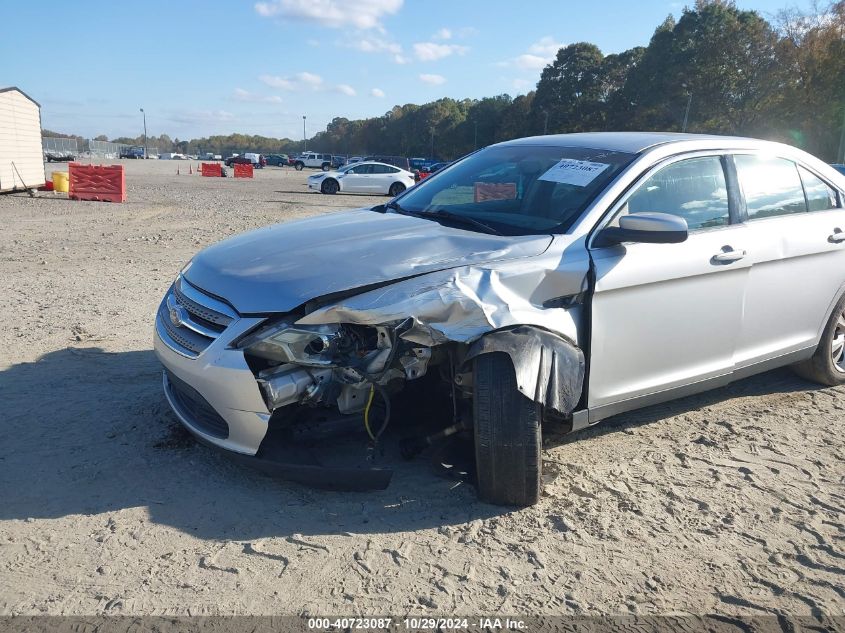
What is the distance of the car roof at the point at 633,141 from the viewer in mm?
4055

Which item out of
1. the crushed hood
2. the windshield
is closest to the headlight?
the crushed hood

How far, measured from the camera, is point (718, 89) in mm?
43500

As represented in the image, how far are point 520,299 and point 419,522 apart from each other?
45.0 inches

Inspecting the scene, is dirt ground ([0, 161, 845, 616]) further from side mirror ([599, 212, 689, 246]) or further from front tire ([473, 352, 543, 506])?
side mirror ([599, 212, 689, 246])

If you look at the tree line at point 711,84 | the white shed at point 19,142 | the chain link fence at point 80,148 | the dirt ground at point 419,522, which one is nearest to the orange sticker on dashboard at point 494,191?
the dirt ground at point 419,522

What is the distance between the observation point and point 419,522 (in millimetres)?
3168

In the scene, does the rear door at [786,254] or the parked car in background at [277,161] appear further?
the parked car in background at [277,161]

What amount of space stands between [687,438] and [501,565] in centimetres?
189

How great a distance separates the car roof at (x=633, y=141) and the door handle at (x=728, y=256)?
2.36ft

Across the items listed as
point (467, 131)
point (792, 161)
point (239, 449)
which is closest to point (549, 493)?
point (239, 449)

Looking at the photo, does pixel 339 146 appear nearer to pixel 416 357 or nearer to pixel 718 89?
pixel 718 89

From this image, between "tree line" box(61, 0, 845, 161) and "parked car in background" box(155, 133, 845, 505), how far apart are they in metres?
32.6

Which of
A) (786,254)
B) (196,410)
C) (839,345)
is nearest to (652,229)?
(786,254)

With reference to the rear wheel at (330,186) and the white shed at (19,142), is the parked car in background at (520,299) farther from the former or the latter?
the rear wheel at (330,186)
